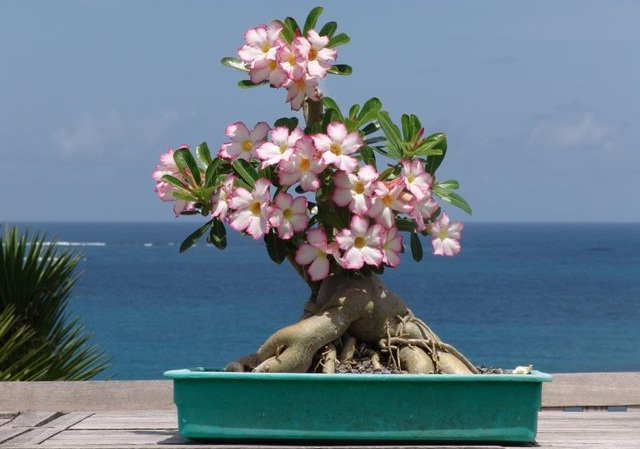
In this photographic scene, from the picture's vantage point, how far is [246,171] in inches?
91.6

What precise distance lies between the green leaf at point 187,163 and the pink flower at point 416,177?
45 centimetres

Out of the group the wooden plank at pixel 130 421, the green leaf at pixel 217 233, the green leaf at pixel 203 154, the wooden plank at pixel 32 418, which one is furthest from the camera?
the wooden plank at pixel 32 418

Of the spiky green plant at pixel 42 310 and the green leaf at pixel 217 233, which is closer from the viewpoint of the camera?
the green leaf at pixel 217 233

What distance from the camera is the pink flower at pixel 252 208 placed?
7.42 feet

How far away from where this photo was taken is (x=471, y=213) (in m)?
2.36

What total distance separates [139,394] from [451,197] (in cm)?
130

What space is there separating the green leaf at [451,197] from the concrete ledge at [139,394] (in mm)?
1016

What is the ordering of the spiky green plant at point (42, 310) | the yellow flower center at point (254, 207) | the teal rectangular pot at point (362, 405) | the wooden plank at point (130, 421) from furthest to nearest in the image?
the spiky green plant at point (42, 310), the wooden plank at point (130, 421), the yellow flower center at point (254, 207), the teal rectangular pot at point (362, 405)

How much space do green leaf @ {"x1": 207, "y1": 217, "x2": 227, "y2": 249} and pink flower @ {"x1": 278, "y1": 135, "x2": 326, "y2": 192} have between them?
0.22 metres

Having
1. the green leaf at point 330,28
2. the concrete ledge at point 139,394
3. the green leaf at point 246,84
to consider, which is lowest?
the concrete ledge at point 139,394

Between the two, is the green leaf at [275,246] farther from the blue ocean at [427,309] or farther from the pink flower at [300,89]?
the blue ocean at [427,309]

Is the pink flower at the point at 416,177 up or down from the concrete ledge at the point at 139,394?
up

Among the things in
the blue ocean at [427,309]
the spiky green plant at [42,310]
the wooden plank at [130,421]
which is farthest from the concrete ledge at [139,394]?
the blue ocean at [427,309]

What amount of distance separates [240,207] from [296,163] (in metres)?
0.15
